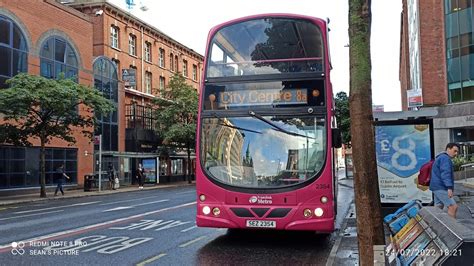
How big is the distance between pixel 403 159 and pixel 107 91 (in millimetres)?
31412

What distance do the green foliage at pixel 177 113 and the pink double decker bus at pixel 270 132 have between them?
3233cm

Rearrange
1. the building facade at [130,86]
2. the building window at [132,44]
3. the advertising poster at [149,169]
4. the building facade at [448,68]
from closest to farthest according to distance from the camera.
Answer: the building facade at [448,68] < the building facade at [130,86] < the advertising poster at [149,169] < the building window at [132,44]

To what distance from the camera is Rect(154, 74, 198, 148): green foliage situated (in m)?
41.7

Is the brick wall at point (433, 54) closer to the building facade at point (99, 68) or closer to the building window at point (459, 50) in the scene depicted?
the building window at point (459, 50)

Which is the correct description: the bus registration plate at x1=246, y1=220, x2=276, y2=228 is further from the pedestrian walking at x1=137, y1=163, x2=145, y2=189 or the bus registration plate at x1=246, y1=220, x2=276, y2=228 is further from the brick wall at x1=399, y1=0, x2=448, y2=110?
the brick wall at x1=399, y1=0, x2=448, y2=110

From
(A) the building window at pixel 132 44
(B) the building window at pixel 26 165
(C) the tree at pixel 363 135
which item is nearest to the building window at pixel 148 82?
(A) the building window at pixel 132 44

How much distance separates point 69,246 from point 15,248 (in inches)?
37.8

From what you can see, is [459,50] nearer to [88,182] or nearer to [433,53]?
[433,53]

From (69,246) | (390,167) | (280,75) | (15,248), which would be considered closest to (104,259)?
(69,246)

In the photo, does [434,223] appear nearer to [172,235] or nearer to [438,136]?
[172,235]

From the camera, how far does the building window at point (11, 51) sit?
27.4 metres

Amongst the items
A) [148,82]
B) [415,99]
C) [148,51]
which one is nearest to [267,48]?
[415,99]

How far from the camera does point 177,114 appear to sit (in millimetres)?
43625

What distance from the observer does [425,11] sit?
38438mm
